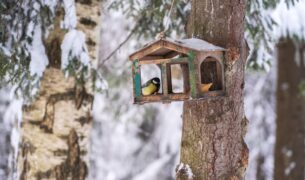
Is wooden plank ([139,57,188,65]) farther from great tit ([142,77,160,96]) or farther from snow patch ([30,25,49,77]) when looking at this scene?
snow patch ([30,25,49,77])

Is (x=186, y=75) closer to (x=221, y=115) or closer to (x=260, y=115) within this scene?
(x=221, y=115)

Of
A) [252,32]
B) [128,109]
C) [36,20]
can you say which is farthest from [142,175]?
[36,20]

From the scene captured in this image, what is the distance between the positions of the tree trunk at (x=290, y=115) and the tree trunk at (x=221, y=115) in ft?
14.4

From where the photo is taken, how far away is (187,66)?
3.25 m

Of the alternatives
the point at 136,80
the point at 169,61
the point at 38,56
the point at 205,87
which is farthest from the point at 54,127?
the point at 205,87

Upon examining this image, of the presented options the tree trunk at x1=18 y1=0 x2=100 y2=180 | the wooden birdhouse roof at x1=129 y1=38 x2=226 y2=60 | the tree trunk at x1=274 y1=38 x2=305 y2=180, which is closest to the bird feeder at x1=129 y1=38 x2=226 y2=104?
the wooden birdhouse roof at x1=129 y1=38 x2=226 y2=60

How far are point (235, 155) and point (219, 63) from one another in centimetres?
54

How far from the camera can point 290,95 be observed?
7828 millimetres

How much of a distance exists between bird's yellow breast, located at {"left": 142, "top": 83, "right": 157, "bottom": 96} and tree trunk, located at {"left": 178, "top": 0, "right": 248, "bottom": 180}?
8.4 inches

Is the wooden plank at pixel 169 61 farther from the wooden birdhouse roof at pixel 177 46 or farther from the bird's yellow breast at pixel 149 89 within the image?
the bird's yellow breast at pixel 149 89

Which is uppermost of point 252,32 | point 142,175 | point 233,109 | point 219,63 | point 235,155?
point 252,32

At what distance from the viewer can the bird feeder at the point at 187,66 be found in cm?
295

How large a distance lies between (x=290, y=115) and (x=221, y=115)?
4.84m

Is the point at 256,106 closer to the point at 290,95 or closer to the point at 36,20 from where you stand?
the point at 290,95
